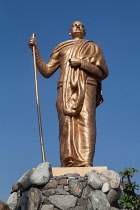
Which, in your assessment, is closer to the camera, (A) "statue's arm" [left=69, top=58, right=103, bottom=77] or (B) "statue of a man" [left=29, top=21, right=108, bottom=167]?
(B) "statue of a man" [left=29, top=21, right=108, bottom=167]

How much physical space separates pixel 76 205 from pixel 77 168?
1.03 meters

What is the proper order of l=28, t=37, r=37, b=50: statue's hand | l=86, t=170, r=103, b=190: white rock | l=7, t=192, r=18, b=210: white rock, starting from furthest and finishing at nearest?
1. l=28, t=37, r=37, b=50: statue's hand
2. l=7, t=192, r=18, b=210: white rock
3. l=86, t=170, r=103, b=190: white rock

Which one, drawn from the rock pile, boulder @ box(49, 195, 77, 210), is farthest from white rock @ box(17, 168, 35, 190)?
boulder @ box(49, 195, 77, 210)

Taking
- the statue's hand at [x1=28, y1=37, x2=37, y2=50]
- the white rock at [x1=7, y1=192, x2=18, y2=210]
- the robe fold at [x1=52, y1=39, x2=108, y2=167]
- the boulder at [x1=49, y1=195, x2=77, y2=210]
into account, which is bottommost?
the white rock at [x1=7, y1=192, x2=18, y2=210]

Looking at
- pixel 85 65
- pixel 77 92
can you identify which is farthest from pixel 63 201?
pixel 85 65

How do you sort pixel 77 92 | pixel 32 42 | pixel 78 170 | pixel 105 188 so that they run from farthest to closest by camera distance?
pixel 32 42 < pixel 77 92 < pixel 78 170 < pixel 105 188

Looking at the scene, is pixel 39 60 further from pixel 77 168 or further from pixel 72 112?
pixel 77 168

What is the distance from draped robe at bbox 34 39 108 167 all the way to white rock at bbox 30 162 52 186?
1.35 meters

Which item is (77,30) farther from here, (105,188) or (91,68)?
(105,188)

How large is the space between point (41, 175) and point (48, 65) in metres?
3.72

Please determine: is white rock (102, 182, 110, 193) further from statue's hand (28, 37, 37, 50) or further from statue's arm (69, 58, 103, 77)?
statue's hand (28, 37, 37, 50)

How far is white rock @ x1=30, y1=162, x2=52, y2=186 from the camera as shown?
21.1ft

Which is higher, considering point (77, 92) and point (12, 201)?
point (77, 92)

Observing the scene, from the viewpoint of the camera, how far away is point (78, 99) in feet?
27.5
